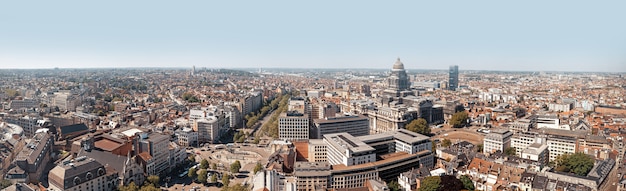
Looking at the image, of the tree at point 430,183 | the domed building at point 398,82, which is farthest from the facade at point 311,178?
the domed building at point 398,82

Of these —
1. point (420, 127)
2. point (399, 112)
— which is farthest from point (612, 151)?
point (399, 112)

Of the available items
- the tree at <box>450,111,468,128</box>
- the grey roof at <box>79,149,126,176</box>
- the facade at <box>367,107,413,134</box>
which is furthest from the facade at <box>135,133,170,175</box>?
the tree at <box>450,111,468,128</box>

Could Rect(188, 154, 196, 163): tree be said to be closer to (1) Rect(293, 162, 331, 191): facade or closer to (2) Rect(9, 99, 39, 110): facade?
(1) Rect(293, 162, 331, 191): facade

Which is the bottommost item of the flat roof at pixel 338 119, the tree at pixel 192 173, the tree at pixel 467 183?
the tree at pixel 192 173

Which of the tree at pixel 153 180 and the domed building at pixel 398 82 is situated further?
the domed building at pixel 398 82

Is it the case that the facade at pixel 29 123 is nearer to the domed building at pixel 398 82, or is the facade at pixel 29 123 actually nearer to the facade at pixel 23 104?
the facade at pixel 23 104

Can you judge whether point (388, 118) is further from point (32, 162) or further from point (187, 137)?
point (32, 162)
